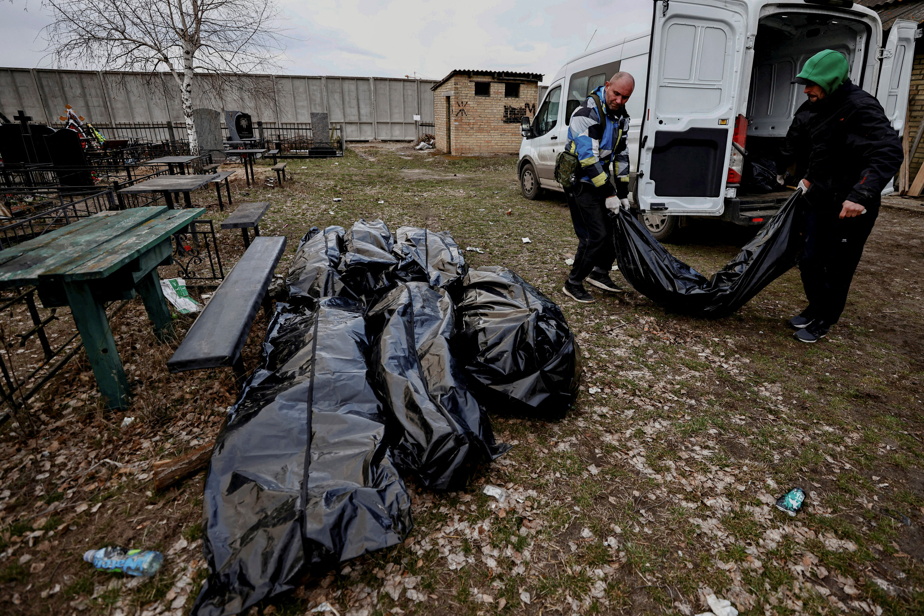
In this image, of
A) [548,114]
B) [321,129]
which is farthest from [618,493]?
[321,129]

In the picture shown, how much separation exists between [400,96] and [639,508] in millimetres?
27708

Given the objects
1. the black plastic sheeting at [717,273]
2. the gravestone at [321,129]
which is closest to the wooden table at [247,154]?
the gravestone at [321,129]

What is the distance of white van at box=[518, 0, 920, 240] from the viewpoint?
14.9 feet

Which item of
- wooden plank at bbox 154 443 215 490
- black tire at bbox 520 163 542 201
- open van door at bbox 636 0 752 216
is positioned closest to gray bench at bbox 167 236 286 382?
wooden plank at bbox 154 443 215 490

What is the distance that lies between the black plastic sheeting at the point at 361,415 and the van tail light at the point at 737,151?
10.4ft

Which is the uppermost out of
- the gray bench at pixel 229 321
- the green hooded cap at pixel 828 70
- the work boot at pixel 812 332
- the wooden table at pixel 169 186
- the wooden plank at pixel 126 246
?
the green hooded cap at pixel 828 70

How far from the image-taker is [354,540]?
1.70m

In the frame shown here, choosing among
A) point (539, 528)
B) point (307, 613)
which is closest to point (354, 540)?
point (307, 613)

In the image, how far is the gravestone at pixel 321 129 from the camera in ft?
59.9

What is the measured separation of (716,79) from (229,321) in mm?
5109

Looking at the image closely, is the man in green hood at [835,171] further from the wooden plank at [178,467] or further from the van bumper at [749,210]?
the wooden plank at [178,467]

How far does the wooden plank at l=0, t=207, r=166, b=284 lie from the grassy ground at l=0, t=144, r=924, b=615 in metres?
0.83

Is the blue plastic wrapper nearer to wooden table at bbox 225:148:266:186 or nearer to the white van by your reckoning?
the white van

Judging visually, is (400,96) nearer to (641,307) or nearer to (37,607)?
(641,307)
